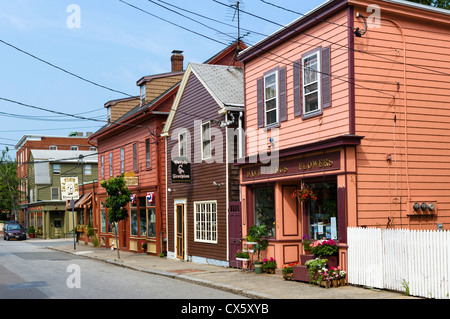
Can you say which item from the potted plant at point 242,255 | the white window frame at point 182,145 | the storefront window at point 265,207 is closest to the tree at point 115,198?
the white window frame at point 182,145

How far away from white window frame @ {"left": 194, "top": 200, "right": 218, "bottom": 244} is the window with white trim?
197 cm

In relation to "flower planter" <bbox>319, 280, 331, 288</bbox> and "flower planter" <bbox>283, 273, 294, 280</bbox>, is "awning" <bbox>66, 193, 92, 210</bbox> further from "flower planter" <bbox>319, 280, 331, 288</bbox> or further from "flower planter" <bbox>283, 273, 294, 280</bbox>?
"flower planter" <bbox>319, 280, 331, 288</bbox>

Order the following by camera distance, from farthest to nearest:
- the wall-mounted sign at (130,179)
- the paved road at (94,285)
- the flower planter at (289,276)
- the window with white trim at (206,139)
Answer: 1. the wall-mounted sign at (130,179)
2. the window with white trim at (206,139)
3. the flower planter at (289,276)
4. the paved road at (94,285)

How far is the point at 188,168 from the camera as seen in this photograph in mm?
23391

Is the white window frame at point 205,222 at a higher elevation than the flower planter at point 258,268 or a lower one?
higher

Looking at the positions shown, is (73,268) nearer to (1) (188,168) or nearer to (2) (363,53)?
(1) (188,168)

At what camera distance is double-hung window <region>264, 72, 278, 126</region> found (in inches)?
700

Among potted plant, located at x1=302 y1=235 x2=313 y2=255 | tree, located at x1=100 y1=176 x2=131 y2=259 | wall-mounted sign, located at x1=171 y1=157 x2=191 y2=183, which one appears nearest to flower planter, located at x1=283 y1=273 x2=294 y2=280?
potted plant, located at x1=302 y1=235 x2=313 y2=255

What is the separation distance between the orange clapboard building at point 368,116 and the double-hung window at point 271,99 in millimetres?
866

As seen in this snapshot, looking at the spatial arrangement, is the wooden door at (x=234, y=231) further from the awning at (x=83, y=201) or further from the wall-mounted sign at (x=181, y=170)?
the awning at (x=83, y=201)

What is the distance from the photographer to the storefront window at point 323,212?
1498 cm

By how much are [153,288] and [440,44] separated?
1058 cm

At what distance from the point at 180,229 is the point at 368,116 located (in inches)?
509
